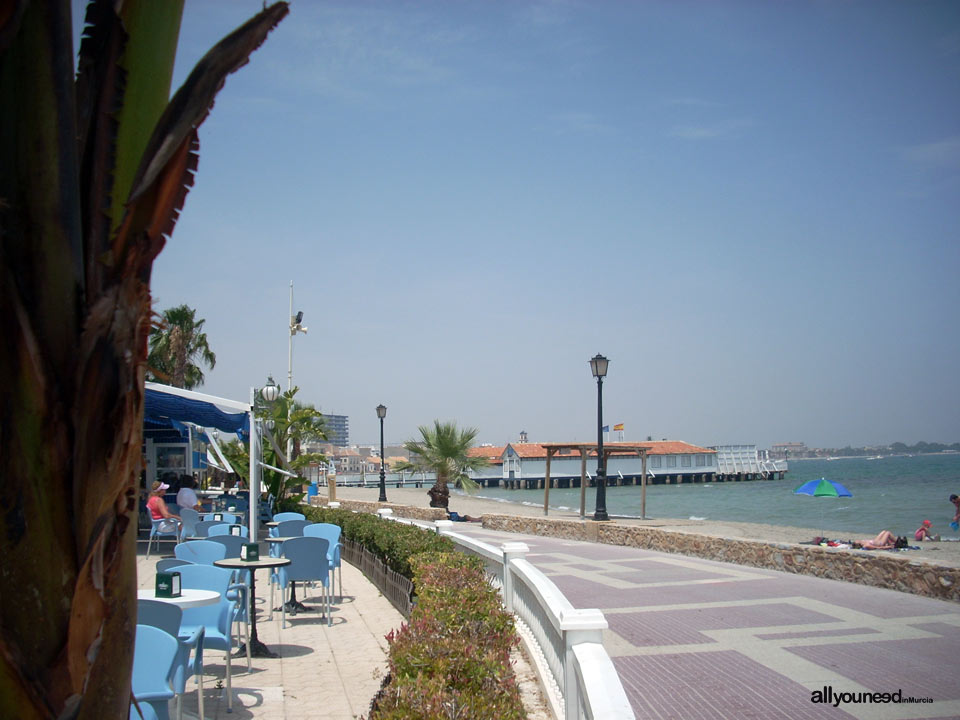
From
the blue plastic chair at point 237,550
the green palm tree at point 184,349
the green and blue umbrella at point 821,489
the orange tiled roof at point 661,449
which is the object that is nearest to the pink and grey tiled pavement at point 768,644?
the blue plastic chair at point 237,550

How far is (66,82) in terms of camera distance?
63.6 inches

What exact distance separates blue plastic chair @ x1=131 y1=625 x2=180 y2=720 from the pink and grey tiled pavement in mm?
2978

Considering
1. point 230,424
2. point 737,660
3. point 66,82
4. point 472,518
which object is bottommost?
point 472,518

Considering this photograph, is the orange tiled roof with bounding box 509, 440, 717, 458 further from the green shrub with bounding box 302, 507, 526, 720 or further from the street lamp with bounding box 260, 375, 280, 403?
the green shrub with bounding box 302, 507, 526, 720

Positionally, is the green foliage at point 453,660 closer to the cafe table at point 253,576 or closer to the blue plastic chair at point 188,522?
the cafe table at point 253,576

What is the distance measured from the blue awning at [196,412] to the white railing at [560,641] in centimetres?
557

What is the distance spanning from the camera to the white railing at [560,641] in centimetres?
310

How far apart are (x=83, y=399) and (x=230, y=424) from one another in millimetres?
12337

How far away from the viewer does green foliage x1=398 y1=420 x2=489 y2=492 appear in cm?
3017

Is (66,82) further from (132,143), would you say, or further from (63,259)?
(63,259)

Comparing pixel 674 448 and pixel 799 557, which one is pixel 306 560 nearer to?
pixel 799 557

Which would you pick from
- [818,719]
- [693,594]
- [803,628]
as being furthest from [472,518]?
[818,719]

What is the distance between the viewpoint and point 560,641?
501 centimetres

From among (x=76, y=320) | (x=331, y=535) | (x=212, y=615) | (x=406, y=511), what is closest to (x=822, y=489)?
(x=406, y=511)
